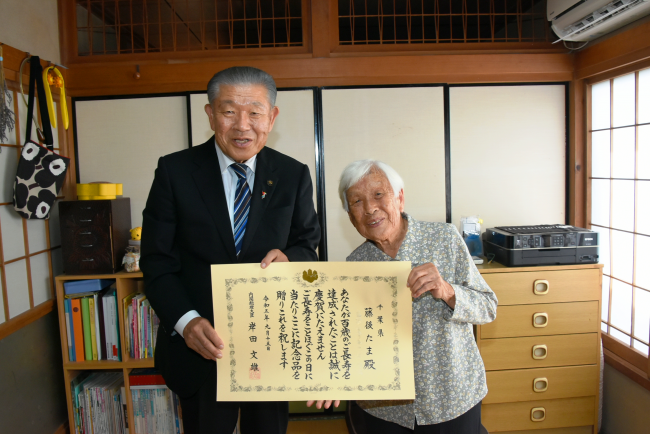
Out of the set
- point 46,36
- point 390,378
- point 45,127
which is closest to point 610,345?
point 390,378

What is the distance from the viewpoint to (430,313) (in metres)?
1.30

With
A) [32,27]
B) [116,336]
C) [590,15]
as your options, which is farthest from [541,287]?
[32,27]

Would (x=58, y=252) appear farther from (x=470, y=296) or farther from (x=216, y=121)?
(x=470, y=296)

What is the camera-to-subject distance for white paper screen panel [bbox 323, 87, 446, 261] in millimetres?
2715

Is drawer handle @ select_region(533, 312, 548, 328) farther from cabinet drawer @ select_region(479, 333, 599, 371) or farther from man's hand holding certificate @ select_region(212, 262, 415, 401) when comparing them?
man's hand holding certificate @ select_region(212, 262, 415, 401)

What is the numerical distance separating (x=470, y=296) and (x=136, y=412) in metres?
2.31

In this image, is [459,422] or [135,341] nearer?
[459,422]

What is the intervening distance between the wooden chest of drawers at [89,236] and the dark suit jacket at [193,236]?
1.33m

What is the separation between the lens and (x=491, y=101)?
2766 millimetres

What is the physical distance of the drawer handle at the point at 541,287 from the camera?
7.84 feet

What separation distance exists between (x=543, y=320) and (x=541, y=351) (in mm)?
192

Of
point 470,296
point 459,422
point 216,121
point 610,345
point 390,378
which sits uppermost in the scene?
point 216,121

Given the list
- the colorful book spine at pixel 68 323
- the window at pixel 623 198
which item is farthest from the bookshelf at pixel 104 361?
the window at pixel 623 198

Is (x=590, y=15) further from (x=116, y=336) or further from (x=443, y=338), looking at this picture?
(x=116, y=336)
